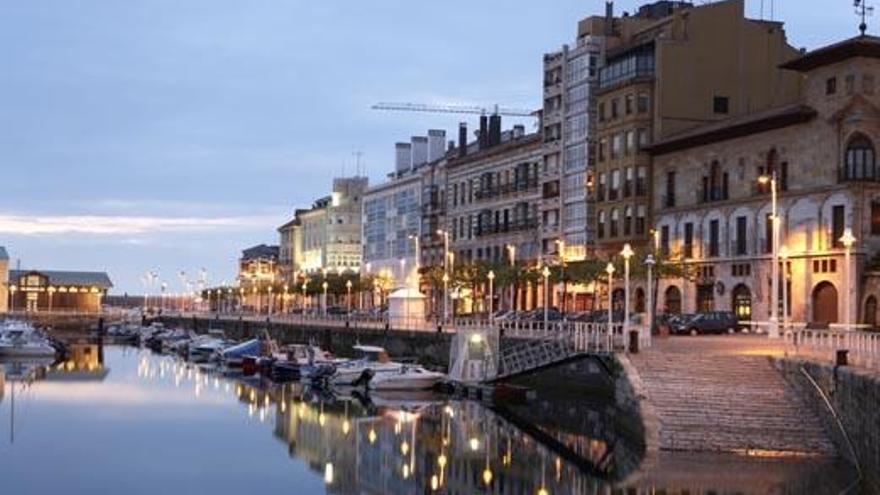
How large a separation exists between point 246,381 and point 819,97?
41.5 m

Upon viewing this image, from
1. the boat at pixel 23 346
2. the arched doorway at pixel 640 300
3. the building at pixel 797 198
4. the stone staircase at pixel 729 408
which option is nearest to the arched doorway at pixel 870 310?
the building at pixel 797 198

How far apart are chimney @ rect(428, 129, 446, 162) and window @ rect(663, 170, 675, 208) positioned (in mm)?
60889

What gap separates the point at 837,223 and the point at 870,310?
5631mm

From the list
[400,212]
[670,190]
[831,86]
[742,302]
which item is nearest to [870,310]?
[742,302]

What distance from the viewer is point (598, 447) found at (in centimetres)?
5209

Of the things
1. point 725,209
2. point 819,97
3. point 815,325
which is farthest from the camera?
point 725,209

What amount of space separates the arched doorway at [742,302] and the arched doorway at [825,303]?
6.84 metres

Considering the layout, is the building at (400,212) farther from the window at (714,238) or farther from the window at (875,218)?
the window at (875,218)

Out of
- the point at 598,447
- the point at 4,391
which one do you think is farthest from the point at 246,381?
the point at 598,447

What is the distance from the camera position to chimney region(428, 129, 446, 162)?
161 m

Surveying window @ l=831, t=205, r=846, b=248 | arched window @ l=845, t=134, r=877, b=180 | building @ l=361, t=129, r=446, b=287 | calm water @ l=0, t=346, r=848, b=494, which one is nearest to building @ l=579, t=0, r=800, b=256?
arched window @ l=845, t=134, r=877, b=180

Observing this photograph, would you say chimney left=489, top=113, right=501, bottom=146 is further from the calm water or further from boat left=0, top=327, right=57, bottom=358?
the calm water

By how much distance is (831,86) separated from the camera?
275ft

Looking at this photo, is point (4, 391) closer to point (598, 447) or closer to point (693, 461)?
point (598, 447)
